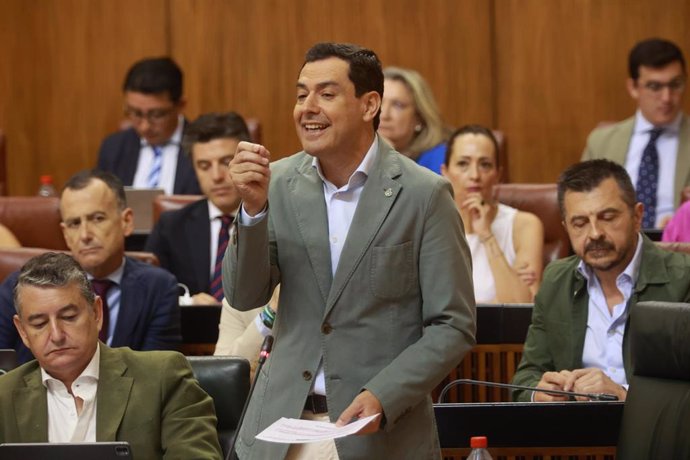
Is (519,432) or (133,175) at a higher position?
(133,175)

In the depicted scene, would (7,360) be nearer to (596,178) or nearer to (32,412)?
(32,412)

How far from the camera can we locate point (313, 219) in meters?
2.62

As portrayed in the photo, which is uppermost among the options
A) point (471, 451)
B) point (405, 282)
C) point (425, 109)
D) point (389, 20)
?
point (389, 20)

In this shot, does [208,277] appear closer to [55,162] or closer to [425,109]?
[425,109]

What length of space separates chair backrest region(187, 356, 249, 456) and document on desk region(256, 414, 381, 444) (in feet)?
1.70

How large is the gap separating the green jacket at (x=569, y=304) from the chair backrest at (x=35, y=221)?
7.27 feet

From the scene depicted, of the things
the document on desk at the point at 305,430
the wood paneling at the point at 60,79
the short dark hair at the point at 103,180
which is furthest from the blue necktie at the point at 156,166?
the document on desk at the point at 305,430

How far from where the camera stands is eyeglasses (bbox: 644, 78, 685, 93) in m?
6.14

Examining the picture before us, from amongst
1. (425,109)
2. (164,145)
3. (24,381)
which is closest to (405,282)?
(24,381)

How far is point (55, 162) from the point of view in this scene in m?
7.80

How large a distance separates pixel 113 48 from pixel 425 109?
8.07ft

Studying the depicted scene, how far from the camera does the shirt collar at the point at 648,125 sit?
20.4ft

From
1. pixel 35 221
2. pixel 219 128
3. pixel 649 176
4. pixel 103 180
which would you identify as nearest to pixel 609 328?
pixel 103 180

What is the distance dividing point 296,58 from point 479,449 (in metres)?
5.03
